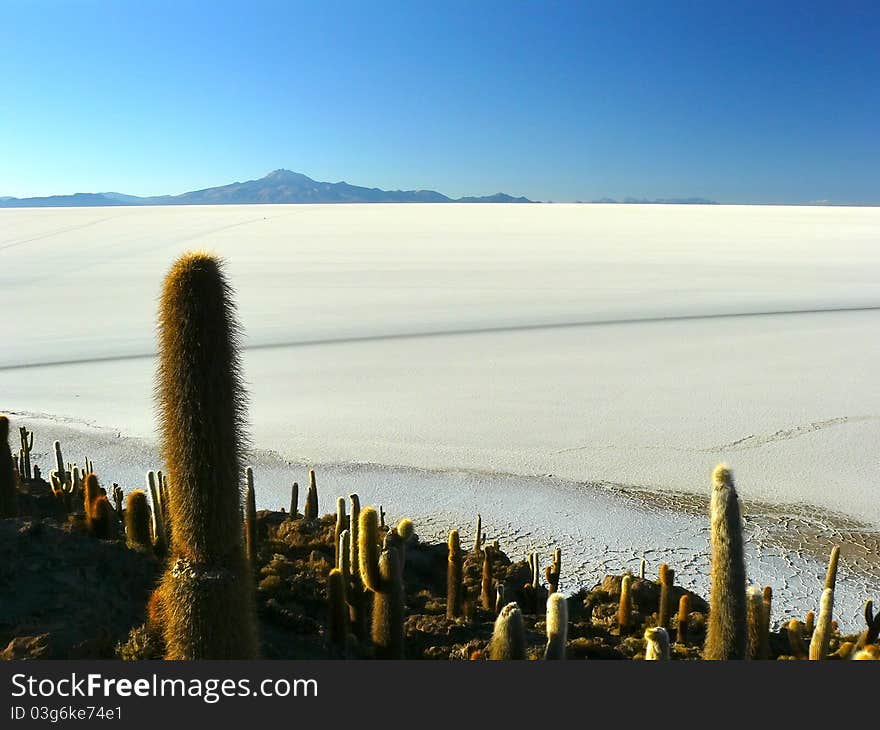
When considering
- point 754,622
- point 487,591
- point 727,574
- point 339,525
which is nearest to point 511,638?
point 727,574

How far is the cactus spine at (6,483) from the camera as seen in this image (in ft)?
21.4

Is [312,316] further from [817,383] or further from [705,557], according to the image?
[705,557]

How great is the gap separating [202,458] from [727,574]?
9.94ft

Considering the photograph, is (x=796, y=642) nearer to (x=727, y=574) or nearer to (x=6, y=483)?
(x=727, y=574)

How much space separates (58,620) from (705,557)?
7.66 meters

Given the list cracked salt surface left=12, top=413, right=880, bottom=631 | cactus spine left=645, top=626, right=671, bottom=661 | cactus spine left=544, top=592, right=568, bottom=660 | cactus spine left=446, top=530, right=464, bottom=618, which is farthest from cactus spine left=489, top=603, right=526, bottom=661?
cracked salt surface left=12, top=413, right=880, bottom=631

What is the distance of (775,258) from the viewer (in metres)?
46.4

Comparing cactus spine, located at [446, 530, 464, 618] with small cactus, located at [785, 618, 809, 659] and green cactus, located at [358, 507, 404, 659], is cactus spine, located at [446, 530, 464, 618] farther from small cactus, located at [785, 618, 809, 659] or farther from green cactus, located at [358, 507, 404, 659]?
small cactus, located at [785, 618, 809, 659]

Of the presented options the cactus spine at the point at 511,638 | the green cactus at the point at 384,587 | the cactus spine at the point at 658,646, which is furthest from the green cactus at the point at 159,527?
the cactus spine at the point at 658,646

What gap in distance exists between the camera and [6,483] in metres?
6.61

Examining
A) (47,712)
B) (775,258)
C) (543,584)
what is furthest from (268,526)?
(775,258)

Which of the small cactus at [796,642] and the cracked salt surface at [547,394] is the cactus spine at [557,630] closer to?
the small cactus at [796,642]

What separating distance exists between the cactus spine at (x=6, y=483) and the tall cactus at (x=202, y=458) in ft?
13.1

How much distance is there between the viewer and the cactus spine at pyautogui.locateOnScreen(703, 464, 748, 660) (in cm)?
407
